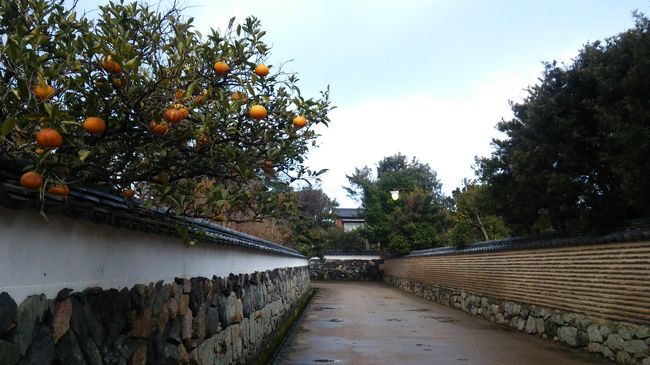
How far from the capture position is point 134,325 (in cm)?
358

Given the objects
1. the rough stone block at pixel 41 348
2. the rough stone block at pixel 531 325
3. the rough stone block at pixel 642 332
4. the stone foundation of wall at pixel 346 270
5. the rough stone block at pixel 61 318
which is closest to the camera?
the rough stone block at pixel 41 348

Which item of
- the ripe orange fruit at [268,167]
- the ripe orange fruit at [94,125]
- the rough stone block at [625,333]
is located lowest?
the rough stone block at [625,333]

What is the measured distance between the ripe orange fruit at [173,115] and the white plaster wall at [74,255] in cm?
79

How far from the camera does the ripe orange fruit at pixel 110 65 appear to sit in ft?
8.69

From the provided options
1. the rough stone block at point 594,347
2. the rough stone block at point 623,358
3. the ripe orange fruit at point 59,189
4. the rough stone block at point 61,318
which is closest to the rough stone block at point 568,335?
the rough stone block at point 594,347

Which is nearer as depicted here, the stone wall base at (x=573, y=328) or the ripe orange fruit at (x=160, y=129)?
the ripe orange fruit at (x=160, y=129)

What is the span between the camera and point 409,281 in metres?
27.3

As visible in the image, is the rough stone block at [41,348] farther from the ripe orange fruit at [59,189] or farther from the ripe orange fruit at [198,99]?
the ripe orange fruit at [198,99]

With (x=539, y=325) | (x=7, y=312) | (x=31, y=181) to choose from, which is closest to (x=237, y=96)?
(x=31, y=181)

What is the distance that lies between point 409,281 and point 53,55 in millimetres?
25827

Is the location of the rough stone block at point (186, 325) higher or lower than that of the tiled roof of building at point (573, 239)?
lower

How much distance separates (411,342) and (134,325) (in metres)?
7.86

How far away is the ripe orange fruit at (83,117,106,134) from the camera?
2.60 metres

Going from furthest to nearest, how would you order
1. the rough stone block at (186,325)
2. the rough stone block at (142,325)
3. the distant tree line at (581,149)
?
1. the distant tree line at (581,149)
2. the rough stone block at (186,325)
3. the rough stone block at (142,325)
